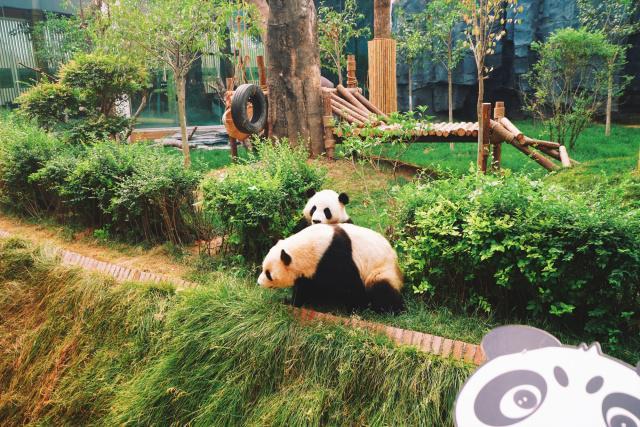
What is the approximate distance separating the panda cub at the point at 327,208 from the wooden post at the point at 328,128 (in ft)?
12.2

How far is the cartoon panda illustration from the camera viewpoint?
1400mm

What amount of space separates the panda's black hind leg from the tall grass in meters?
0.28

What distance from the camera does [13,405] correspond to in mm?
4176

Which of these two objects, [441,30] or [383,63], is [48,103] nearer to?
[383,63]

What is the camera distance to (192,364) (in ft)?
10.7

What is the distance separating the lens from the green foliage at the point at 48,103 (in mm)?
7574

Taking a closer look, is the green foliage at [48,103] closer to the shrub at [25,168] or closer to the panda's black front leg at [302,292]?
the shrub at [25,168]

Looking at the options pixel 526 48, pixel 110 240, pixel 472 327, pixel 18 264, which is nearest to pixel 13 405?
pixel 18 264

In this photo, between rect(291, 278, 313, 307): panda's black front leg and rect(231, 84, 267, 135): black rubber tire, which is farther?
rect(231, 84, 267, 135): black rubber tire

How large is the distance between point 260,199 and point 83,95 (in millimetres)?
5377

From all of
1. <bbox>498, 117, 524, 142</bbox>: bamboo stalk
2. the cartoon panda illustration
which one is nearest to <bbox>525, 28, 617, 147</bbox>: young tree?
<bbox>498, 117, 524, 142</bbox>: bamboo stalk

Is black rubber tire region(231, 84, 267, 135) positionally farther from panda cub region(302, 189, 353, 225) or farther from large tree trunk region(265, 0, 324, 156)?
panda cub region(302, 189, 353, 225)

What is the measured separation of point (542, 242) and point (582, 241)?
0.20 m

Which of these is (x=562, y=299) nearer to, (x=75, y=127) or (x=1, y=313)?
(x=1, y=313)
